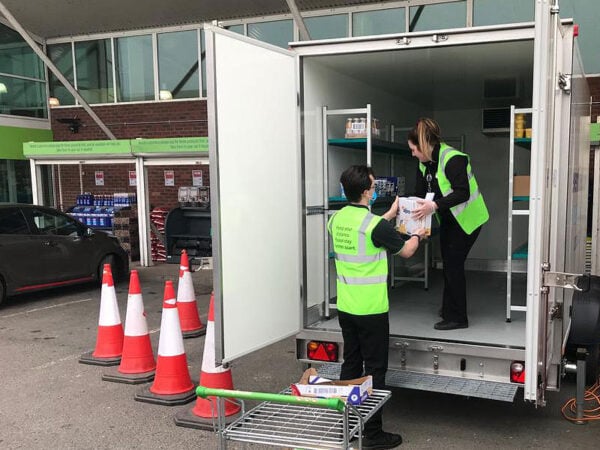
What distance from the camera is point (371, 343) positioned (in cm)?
364

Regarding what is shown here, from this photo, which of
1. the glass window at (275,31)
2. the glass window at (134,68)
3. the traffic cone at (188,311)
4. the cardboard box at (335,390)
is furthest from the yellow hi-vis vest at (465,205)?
the glass window at (134,68)

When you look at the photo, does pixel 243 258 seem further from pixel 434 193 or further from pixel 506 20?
pixel 506 20

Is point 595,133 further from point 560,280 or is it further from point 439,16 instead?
point 560,280

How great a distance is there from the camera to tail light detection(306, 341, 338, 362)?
4090mm

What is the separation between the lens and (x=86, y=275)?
31.3 ft

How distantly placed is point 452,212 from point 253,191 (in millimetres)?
1632

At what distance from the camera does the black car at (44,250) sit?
27.3ft

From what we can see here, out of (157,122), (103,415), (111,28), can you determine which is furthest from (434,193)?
(111,28)

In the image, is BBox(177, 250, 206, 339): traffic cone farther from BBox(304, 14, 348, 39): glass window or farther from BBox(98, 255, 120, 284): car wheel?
BBox(304, 14, 348, 39): glass window

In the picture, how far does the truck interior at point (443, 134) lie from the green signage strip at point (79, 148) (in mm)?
6111

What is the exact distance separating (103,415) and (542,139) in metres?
3.68

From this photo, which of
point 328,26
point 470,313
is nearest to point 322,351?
point 470,313

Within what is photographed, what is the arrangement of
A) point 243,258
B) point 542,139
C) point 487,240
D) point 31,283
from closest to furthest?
point 542,139 → point 243,258 → point 487,240 → point 31,283

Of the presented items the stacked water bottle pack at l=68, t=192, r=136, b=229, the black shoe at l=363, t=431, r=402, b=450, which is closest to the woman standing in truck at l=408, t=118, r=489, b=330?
the black shoe at l=363, t=431, r=402, b=450
